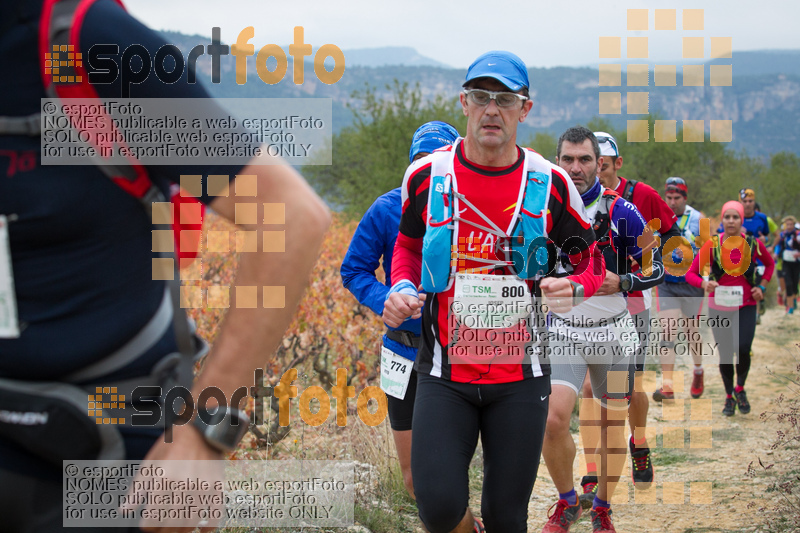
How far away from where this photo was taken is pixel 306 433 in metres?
6.80

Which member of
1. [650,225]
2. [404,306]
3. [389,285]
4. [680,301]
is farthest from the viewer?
[680,301]

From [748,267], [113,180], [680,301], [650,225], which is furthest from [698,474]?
[113,180]

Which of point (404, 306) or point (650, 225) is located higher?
point (650, 225)

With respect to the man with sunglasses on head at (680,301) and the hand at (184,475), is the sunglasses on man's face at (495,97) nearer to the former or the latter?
the hand at (184,475)

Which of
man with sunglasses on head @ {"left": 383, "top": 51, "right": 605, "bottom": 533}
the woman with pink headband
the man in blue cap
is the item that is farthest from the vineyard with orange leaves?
the woman with pink headband

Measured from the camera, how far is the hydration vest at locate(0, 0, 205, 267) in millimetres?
1343

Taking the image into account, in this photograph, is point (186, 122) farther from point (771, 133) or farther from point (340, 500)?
point (771, 133)

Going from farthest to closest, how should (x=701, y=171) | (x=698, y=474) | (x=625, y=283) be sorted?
(x=701, y=171), (x=698, y=474), (x=625, y=283)

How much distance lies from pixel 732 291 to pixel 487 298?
614 cm

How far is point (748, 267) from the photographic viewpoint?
870 centimetres

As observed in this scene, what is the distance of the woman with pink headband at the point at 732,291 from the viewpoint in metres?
8.66

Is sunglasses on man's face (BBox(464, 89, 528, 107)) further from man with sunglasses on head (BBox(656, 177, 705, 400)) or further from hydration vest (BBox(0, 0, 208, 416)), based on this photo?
man with sunglasses on head (BBox(656, 177, 705, 400))

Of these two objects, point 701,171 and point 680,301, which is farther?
point 701,171

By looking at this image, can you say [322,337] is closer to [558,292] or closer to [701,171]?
[558,292]
